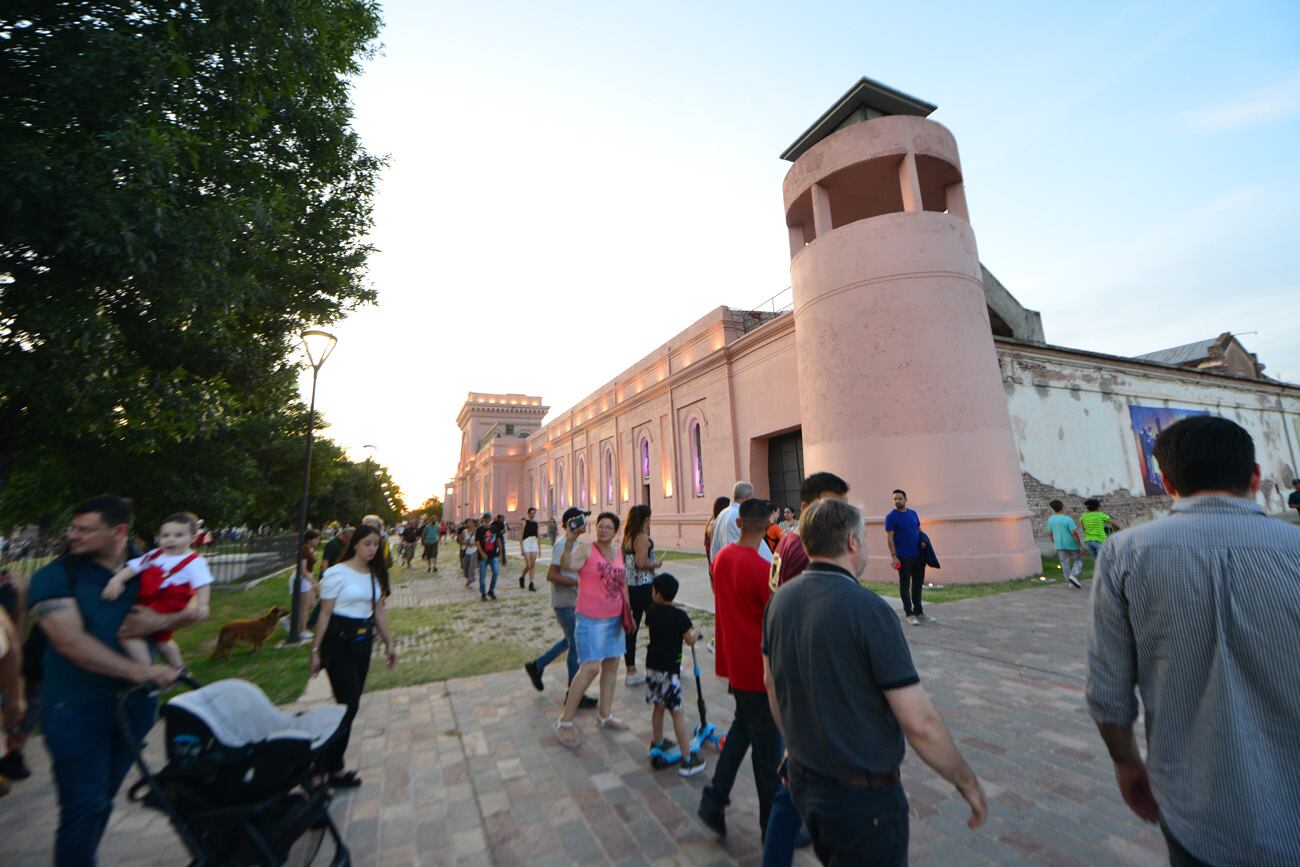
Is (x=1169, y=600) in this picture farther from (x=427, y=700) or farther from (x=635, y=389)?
(x=635, y=389)

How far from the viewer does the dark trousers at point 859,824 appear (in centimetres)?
184

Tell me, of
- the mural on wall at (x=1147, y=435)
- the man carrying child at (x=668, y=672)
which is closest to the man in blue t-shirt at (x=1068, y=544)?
the man carrying child at (x=668, y=672)

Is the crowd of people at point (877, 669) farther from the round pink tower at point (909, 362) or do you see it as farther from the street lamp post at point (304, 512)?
the round pink tower at point (909, 362)

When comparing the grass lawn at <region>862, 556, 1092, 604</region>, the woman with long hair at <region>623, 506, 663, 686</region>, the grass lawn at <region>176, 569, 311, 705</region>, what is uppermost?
the woman with long hair at <region>623, 506, 663, 686</region>

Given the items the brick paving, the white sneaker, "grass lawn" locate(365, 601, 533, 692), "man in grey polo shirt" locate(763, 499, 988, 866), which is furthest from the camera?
"grass lawn" locate(365, 601, 533, 692)

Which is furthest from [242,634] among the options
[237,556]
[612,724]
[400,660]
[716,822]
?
[237,556]

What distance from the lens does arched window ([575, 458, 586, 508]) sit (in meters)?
36.1

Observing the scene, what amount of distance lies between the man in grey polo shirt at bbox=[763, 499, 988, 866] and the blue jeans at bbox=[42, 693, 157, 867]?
123 inches

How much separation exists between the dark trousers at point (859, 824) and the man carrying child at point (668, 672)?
205 cm

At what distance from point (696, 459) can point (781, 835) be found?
68.2ft

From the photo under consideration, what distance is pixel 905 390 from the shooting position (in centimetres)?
1242

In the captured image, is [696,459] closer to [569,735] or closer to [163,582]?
[569,735]

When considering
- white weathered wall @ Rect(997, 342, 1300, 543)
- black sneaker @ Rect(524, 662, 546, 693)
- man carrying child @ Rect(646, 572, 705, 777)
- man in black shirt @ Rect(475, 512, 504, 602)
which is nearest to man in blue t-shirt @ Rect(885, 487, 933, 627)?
man carrying child @ Rect(646, 572, 705, 777)

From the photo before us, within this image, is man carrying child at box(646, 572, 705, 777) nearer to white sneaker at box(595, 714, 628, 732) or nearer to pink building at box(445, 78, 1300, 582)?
white sneaker at box(595, 714, 628, 732)
